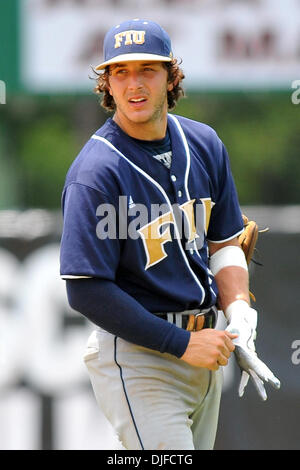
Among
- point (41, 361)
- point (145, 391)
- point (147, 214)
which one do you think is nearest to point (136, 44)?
point (147, 214)

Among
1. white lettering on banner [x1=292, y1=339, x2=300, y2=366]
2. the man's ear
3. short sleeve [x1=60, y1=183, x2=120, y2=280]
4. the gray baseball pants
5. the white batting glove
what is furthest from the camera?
white lettering on banner [x1=292, y1=339, x2=300, y2=366]

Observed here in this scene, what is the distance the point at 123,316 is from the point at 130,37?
3.13 feet

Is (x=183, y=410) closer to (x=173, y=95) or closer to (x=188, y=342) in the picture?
(x=188, y=342)

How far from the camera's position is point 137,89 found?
3500 mm

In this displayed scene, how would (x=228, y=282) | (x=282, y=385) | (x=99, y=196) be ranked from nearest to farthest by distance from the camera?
(x=99, y=196) < (x=228, y=282) < (x=282, y=385)

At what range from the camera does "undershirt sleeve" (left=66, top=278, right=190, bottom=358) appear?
3.41 m

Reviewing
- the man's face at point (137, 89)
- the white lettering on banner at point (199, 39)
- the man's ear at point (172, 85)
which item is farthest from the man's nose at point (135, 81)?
the white lettering on banner at point (199, 39)

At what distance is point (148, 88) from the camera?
3535 mm

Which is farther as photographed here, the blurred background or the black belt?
the blurred background

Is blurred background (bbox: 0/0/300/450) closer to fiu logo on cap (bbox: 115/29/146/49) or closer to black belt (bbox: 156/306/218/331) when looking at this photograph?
fiu logo on cap (bbox: 115/29/146/49)

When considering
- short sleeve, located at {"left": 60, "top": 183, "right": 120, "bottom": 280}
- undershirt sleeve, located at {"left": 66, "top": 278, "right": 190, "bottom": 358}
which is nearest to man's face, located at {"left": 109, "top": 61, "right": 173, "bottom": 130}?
short sleeve, located at {"left": 60, "top": 183, "right": 120, "bottom": 280}

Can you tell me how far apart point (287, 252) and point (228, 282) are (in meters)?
2.05

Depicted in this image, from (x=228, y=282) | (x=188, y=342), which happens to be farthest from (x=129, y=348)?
(x=228, y=282)

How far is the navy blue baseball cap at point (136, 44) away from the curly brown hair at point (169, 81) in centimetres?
7
